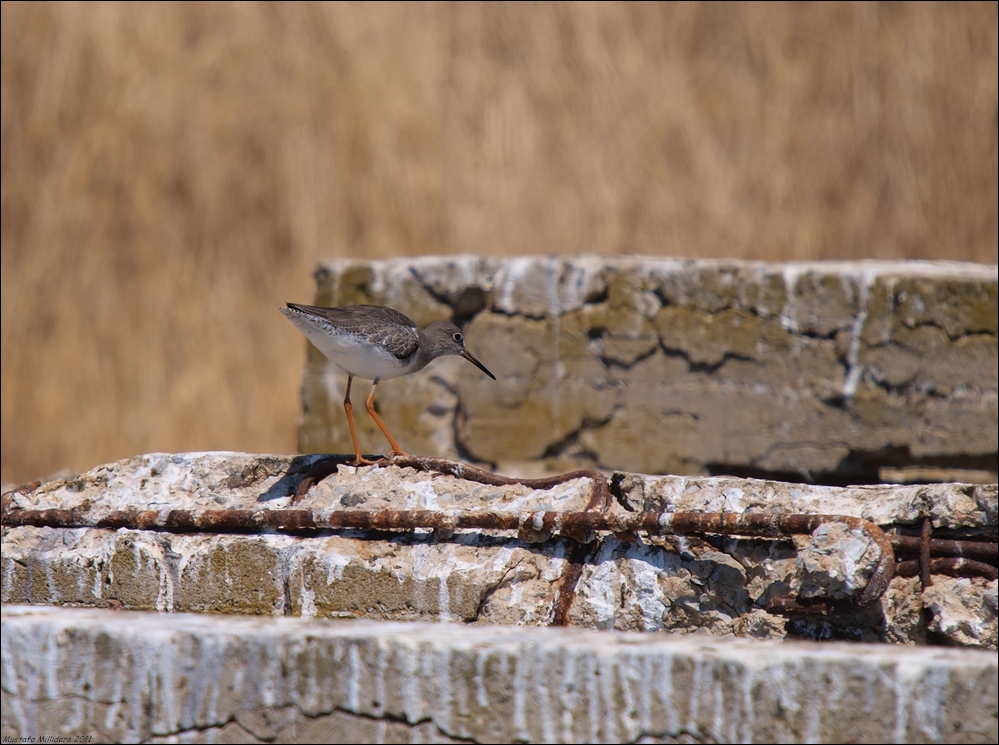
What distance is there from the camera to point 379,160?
25.8 feet

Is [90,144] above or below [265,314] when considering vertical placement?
above

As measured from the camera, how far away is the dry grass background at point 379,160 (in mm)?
7512

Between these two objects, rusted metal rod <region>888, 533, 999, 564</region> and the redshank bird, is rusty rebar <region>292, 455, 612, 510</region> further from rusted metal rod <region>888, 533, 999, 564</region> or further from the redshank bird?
the redshank bird

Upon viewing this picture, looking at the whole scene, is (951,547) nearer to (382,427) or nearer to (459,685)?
(459,685)

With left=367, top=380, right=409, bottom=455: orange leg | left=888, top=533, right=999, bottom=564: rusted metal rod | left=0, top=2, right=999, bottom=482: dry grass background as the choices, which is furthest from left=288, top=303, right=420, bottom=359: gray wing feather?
left=0, top=2, right=999, bottom=482: dry grass background

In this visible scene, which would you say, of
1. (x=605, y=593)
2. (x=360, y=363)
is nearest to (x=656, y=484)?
(x=605, y=593)

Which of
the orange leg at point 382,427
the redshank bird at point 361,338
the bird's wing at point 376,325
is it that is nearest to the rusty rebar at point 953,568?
the orange leg at point 382,427

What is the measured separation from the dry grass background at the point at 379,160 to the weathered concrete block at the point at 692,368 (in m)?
2.26

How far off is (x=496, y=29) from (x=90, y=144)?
297 centimetres

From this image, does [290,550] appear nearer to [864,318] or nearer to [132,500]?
[132,500]

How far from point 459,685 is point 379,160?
6260 millimetres

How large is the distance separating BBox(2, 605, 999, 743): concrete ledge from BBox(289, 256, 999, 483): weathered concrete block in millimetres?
3168

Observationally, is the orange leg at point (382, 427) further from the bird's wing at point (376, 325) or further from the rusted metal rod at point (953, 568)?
the rusted metal rod at point (953, 568)

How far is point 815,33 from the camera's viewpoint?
7.81 m
